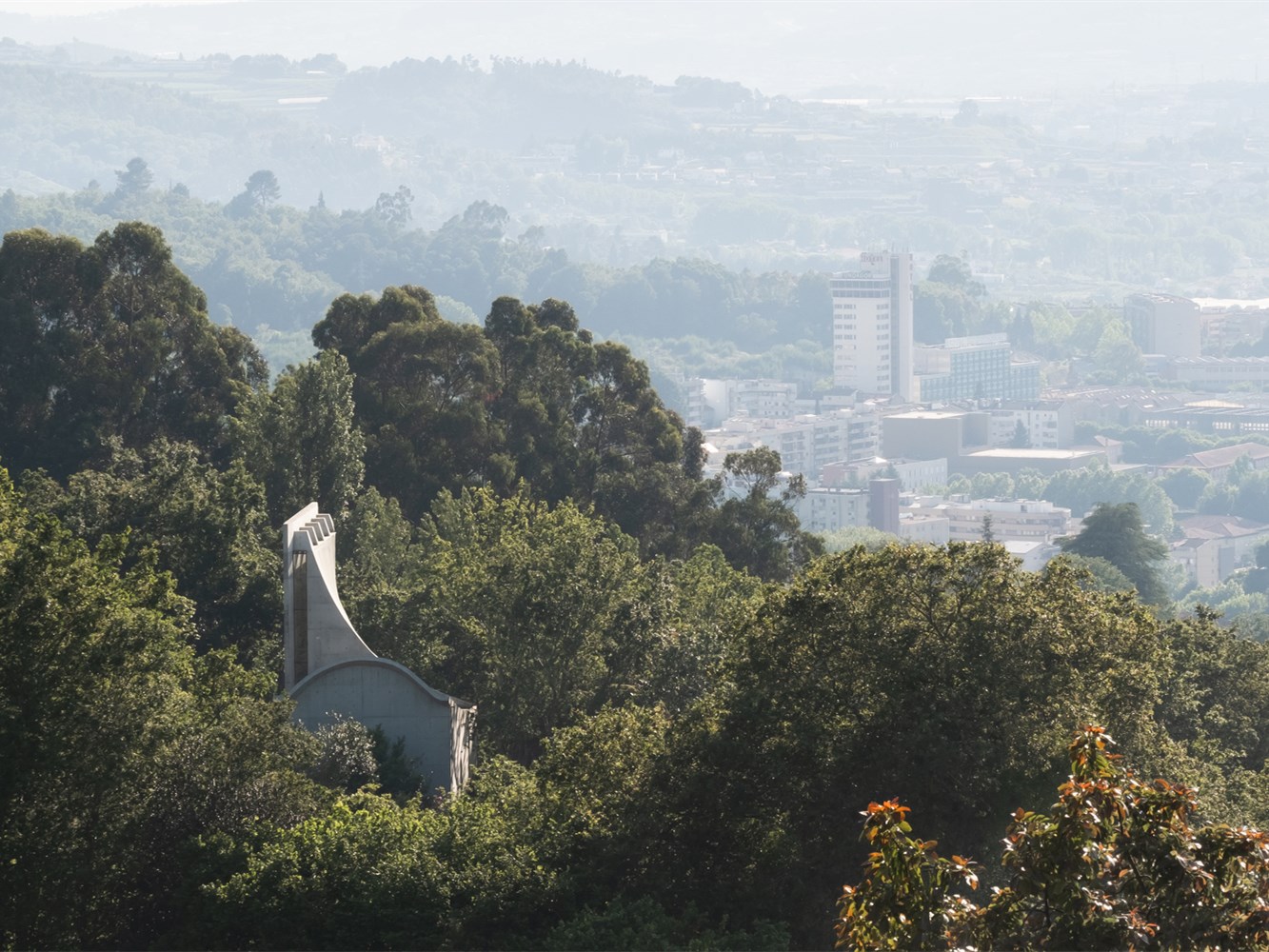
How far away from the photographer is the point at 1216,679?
28.9 m

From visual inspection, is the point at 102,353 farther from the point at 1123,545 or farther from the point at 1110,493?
the point at 1110,493

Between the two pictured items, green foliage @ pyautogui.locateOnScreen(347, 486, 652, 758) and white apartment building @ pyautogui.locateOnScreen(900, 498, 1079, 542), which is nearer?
green foliage @ pyautogui.locateOnScreen(347, 486, 652, 758)

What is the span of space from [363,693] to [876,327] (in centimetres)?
17593

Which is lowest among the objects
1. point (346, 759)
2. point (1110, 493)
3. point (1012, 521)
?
point (1110, 493)

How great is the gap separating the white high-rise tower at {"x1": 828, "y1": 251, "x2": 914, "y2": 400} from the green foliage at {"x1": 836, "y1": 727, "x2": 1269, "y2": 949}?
186 m

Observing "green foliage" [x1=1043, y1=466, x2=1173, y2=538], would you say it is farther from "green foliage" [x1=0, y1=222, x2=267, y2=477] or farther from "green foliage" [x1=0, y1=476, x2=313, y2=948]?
"green foliage" [x1=0, y1=476, x2=313, y2=948]

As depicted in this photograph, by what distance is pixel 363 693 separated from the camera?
74.3ft

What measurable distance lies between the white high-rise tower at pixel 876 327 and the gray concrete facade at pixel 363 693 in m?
172

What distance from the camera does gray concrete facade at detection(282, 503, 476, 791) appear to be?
22562mm

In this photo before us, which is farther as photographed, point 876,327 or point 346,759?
point 876,327

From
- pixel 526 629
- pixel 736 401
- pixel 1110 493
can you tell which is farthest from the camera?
pixel 736 401

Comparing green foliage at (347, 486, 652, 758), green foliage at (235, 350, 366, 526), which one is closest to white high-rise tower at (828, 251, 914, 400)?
green foliage at (235, 350, 366, 526)

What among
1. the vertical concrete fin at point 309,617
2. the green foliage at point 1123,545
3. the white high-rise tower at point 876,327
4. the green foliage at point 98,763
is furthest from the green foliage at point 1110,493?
the green foliage at point 98,763

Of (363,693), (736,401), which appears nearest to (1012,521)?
(736,401)
